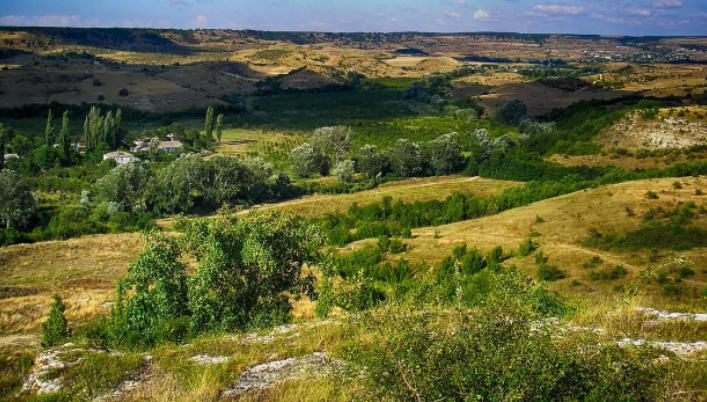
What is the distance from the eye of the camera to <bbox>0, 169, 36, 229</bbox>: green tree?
45.4 metres

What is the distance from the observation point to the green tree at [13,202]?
45406mm

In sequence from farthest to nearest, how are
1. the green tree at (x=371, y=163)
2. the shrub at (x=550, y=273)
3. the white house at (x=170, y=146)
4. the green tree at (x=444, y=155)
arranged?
the white house at (x=170, y=146)
the green tree at (x=444, y=155)
the green tree at (x=371, y=163)
the shrub at (x=550, y=273)

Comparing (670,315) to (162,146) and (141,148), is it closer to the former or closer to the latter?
(141,148)

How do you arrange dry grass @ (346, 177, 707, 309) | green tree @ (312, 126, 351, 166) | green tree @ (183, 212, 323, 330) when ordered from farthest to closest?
green tree @ (312, 126, 351, 166), dry grass @ (346, 177, 707, 309), green tree @ (183, 212, 323, 330)

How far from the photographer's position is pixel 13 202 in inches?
1800

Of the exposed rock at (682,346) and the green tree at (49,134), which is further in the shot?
the green tree at (49,134)

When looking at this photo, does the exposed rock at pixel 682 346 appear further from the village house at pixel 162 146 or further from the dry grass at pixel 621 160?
the village house at pixel 162 146

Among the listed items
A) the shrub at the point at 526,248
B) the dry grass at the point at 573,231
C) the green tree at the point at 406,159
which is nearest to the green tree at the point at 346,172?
the green tree at the point at 406,159

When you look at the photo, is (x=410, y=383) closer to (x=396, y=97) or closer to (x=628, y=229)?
(x=628, y=229)

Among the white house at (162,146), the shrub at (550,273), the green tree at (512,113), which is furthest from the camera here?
the green tree at (512,113)

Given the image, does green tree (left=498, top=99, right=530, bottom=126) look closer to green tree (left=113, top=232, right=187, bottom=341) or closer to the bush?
green tree (left=113, top=232, right=187, bottom=341)

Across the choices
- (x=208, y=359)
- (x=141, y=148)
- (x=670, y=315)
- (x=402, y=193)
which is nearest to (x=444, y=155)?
(x=402, y=193)

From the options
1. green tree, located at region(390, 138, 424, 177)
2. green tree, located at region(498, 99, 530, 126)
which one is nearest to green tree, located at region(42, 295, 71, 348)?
green tree, located at region(390, 138, 424, 177)

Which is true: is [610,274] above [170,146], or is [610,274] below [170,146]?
above
